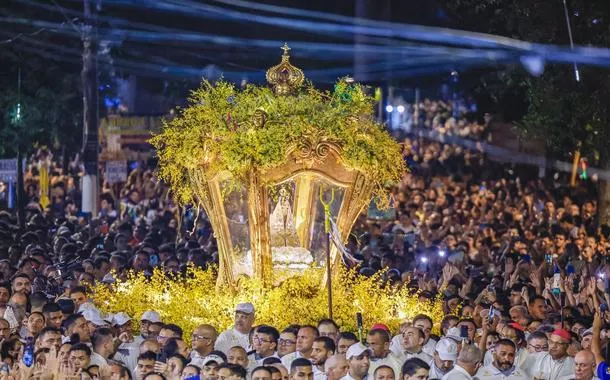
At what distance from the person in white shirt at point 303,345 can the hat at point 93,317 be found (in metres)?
2.42

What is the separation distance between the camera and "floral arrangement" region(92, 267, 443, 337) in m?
18.9

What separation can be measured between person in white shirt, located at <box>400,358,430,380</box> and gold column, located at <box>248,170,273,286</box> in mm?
6076

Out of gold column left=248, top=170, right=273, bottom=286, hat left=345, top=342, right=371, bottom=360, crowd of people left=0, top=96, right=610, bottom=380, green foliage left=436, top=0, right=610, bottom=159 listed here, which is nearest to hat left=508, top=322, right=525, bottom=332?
crowd of people left=0, top=96, right=610, bottom=380

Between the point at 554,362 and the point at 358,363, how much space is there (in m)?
2.06

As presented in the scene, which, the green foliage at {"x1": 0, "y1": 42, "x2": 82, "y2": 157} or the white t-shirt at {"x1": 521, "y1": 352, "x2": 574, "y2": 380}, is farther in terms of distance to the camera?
the green foliage at {"x1": 0, "y1": 42, "x2": 82, "y2": 157}

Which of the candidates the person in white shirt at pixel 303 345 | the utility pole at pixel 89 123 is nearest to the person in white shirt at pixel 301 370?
the person in white shirt at pixel 303 345

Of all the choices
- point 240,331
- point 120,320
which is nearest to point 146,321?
point 120,320

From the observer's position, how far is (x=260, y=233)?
62.8ft

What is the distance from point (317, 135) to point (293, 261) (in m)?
1.62

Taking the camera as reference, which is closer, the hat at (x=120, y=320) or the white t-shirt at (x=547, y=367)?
the white t-shirt at (x=547, y=367)

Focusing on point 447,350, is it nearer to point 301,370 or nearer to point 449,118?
point 301,370

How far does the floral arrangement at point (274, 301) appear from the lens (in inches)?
743

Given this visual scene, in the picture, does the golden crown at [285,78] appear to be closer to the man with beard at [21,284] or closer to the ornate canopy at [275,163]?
the ornate canopy at [275,163]

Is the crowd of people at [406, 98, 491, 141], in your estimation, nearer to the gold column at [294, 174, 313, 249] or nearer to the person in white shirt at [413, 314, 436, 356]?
the gold column at [294, 174, 313, 249]
